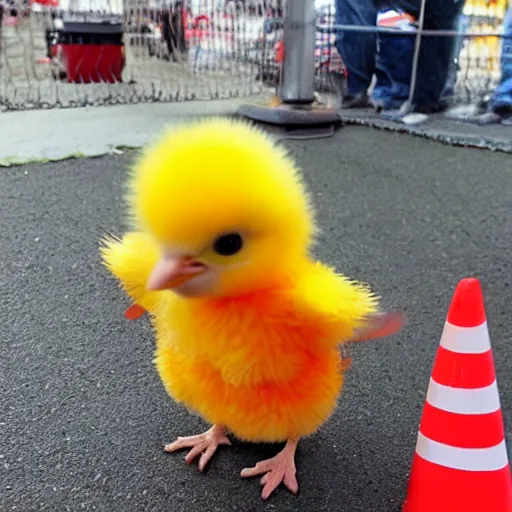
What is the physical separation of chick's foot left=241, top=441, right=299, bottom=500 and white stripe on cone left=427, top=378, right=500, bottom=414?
0.90ft

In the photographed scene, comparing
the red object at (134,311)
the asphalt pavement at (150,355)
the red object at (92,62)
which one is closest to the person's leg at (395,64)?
the asphalt pavement at (150,355)

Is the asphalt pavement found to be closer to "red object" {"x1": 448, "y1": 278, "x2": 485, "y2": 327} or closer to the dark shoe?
"red object" {"x1": 448, "y1": 278, "x2": 485, "y2": 327}

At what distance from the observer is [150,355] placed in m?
1.32

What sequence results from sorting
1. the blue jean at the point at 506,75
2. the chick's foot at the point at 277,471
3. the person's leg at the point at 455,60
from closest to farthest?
the chick's foot at the point at 277,471 < the blue jean at the point at 506,75 < the person's leg at the point at 455,60

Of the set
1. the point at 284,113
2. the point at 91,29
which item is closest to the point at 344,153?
the point at 284,113

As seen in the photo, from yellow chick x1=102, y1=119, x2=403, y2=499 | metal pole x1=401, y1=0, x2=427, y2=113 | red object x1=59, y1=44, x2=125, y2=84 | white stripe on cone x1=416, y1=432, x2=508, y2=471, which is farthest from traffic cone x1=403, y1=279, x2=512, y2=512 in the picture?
red object x1=59, y1=44, x2=125, y2=84

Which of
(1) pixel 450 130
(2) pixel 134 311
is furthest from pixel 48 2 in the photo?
(2) pixel 134 311

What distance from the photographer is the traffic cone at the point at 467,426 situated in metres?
0.87

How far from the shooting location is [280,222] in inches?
31.9

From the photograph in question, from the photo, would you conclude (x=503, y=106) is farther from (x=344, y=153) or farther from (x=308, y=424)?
(x=308, y=424)

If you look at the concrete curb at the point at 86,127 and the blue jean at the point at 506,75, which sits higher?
the blue jean at the point at 506,75

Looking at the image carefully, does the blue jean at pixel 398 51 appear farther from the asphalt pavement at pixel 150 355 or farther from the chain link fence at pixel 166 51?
the asphalt pavement at pixel 150 355

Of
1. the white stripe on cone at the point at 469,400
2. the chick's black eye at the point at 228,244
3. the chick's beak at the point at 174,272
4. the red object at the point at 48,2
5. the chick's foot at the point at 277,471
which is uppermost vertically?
the red object at the point at 48,2

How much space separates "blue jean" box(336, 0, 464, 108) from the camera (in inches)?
138
